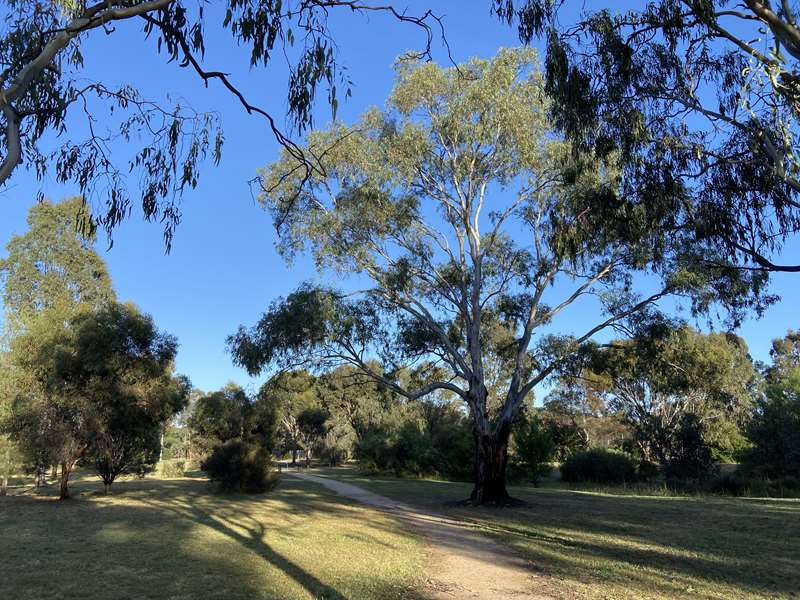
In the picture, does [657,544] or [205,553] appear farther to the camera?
[657,544]

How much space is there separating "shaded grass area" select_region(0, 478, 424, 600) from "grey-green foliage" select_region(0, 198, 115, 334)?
1809cm

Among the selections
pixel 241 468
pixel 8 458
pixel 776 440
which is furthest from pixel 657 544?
pixel 8 458

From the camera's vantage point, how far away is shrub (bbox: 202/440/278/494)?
19.2 metres

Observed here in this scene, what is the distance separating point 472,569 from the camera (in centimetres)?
771

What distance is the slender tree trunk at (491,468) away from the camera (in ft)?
55.1

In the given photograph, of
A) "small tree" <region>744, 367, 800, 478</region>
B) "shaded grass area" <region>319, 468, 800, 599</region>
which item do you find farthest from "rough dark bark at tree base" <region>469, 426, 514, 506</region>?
"small tree" <region>744, 367, 800, 478</region>

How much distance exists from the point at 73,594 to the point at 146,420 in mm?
13019

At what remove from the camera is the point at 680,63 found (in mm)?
8336

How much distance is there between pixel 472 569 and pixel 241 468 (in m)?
13.5

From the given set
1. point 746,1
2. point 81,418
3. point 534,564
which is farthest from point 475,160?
point 81,418

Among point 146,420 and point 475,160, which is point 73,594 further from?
point 475,160

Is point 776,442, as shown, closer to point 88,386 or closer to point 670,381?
point 670,381

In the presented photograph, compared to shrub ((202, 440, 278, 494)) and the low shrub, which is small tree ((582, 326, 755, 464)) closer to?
the low shrub

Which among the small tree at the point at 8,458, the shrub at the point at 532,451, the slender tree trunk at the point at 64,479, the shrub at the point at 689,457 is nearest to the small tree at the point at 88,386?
the slender tree trunk at the point at 64,479
